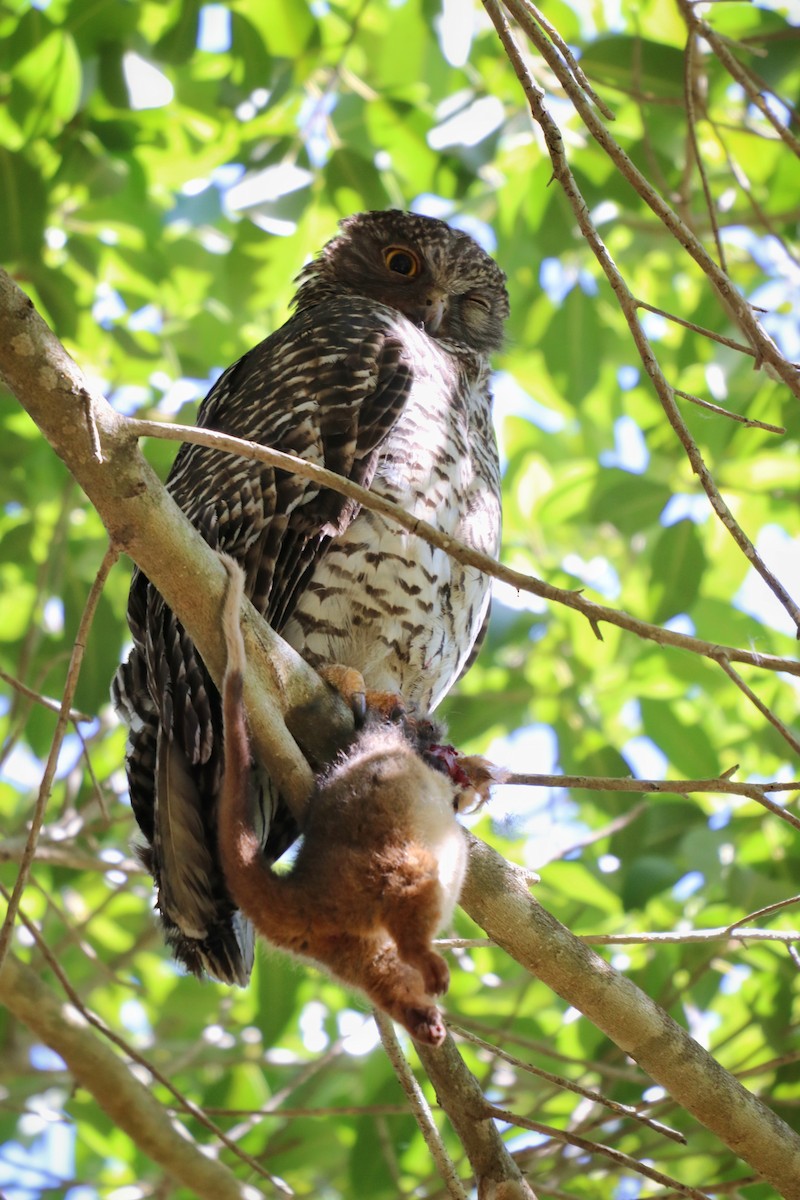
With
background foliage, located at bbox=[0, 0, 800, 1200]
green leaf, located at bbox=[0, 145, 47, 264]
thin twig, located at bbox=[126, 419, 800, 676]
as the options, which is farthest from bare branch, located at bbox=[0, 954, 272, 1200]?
green leaf, located at bbox=[0, 145, 47, 264]

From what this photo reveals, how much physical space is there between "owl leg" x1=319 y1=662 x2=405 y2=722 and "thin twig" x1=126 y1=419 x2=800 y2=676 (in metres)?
0.93

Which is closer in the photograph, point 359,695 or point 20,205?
point 359,695

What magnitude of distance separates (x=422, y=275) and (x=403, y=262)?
10 cm

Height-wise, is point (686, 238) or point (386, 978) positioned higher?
point (686, 238)

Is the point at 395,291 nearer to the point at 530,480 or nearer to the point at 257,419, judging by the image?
the point at 530,480

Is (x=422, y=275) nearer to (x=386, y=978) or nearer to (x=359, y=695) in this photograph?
(x=359, y=695)

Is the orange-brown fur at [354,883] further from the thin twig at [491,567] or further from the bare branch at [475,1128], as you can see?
the bare branch at [475,1128]

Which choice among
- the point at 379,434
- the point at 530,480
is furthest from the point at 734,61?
the point at 530,480

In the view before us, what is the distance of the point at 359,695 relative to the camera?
2.85 metres

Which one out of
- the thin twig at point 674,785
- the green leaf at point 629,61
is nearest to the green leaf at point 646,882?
the thin twig at point 674,785

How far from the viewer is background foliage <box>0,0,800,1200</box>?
13.8 feet

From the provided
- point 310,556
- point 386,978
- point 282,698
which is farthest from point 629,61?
point 386,978

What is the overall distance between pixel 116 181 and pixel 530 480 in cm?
206

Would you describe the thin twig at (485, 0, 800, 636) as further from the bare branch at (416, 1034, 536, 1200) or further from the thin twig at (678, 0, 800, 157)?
the bare branch at (416, 1034, 536, 1200)
